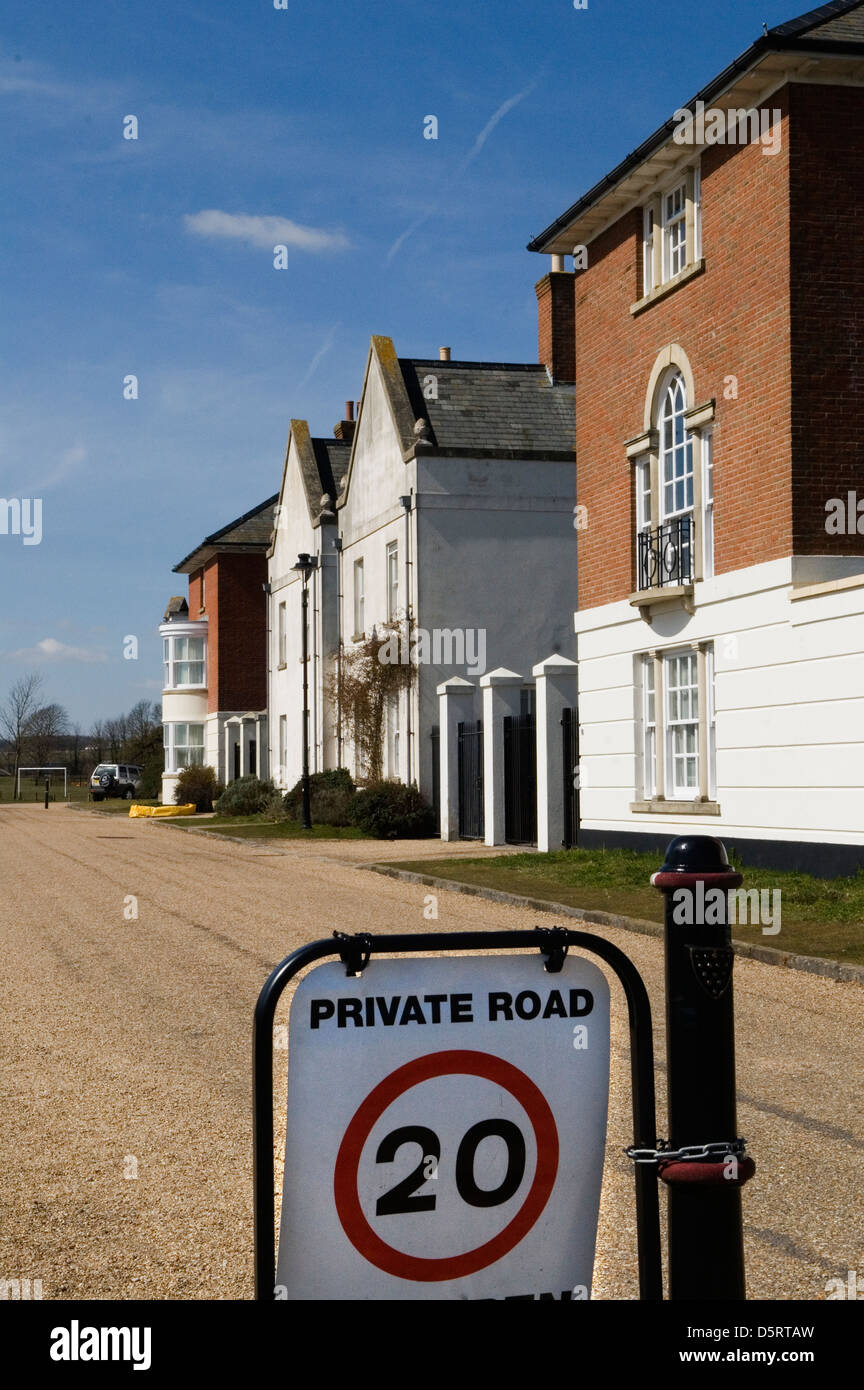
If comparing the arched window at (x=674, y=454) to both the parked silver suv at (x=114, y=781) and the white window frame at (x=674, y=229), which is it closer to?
the white window frame at (x=674, y=229)

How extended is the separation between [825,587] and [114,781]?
2342 inches

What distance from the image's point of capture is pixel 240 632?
5406 cm

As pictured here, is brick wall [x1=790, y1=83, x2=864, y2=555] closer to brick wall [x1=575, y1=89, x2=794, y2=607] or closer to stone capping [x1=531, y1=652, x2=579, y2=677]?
brick wall [x1=575, y1=89, x2=794, y2=607]

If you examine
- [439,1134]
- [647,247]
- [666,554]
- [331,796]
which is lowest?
[331,796]

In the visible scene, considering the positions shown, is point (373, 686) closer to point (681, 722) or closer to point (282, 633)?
point (282, 633)

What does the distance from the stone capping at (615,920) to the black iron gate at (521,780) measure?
13.5 ft

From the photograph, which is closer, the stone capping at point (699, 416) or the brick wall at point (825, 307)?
the brick wall at point (825, 307)

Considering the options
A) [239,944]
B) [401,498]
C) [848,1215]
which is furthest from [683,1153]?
[401,498]

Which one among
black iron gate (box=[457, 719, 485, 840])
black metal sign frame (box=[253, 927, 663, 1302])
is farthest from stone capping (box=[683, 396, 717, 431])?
black metal sign frame (box=[253, 927, 663, 1302])

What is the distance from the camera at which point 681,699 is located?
20312mm

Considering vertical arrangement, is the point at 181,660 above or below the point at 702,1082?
above

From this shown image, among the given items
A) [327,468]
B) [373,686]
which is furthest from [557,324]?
[373,686]

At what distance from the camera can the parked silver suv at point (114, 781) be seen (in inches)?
2783

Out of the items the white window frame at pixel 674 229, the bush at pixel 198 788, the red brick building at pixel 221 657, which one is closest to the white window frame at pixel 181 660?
the red brick building at pixel 221 657
